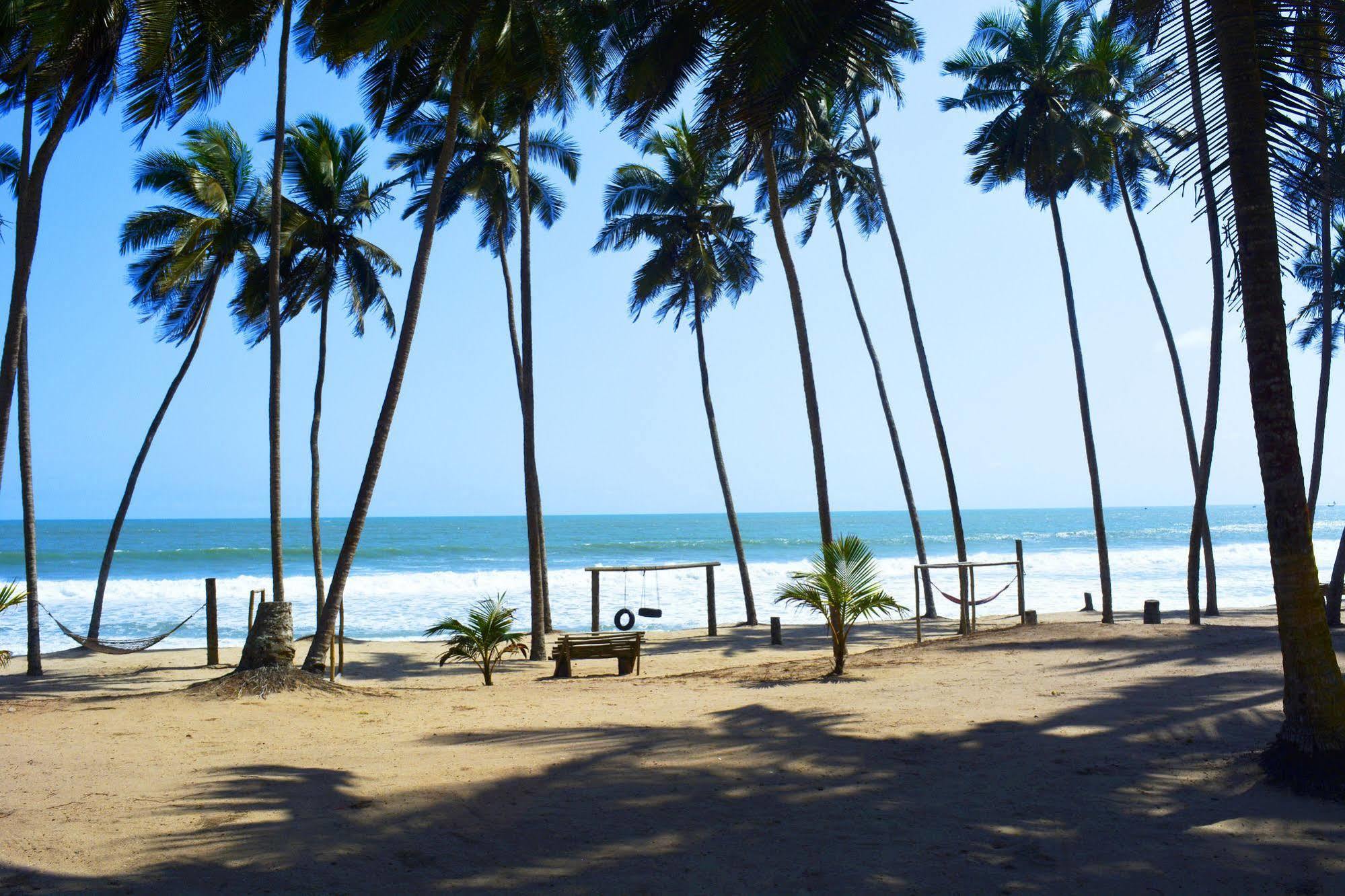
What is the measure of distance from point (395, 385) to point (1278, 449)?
28.6 feet

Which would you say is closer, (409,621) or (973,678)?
(973,678)

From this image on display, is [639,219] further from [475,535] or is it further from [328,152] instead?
[475,535]

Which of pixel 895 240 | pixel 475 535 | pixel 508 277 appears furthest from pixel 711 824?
pixel 475 535

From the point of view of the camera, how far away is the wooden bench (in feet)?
37.4

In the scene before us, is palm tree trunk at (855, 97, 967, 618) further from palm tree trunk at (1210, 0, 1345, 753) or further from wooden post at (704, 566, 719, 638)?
palm tree trunk at (1210, 0, 1345, 753)

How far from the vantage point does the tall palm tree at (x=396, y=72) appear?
9.86 metres

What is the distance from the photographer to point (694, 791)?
4.90 m

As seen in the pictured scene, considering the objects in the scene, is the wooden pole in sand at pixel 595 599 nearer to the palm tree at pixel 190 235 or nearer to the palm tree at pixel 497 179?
the palm tree at pixel 497 179

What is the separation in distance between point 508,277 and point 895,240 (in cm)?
769

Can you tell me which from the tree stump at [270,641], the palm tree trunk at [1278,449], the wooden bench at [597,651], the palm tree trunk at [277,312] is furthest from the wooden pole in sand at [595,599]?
the palm tree trunk at [1278,449]

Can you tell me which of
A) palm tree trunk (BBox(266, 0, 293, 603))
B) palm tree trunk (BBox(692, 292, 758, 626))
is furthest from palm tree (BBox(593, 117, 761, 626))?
palm tree trunk (BBox(266, 0, 293, 603))

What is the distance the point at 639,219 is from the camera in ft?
65.8

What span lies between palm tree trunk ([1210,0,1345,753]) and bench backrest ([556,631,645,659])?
302 inches

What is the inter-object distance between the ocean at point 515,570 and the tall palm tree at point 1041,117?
8745mm
